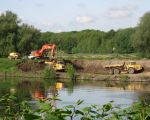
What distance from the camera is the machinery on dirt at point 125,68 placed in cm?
5556

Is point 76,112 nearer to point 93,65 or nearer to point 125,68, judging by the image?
point 125,68

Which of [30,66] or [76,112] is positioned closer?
[76,112]

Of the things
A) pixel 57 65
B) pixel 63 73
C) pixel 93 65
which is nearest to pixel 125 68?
pixel 93 65

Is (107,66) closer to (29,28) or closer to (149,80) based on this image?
(149,80)

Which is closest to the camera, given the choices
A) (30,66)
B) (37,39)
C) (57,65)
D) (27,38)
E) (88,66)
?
(57,65)

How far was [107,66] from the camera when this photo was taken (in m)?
57.9

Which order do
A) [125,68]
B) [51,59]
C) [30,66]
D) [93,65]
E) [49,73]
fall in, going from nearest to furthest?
[49,73]
[125,68]
[30,66]
[93,65]
[51,59]

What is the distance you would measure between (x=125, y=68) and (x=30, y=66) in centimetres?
1142

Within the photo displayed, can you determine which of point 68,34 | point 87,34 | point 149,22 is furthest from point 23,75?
point 68,34

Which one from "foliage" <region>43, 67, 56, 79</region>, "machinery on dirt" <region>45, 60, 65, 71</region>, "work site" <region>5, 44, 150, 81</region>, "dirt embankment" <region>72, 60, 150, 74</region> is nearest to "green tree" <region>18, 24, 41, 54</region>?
"work site" <region>5, 44, 150, 81</region>

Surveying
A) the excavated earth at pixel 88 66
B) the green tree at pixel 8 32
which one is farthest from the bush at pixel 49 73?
the green tree at pixel 8 32

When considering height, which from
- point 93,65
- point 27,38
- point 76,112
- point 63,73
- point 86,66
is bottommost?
point 63,73

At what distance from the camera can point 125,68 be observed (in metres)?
56.2

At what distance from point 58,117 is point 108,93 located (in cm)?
3289
